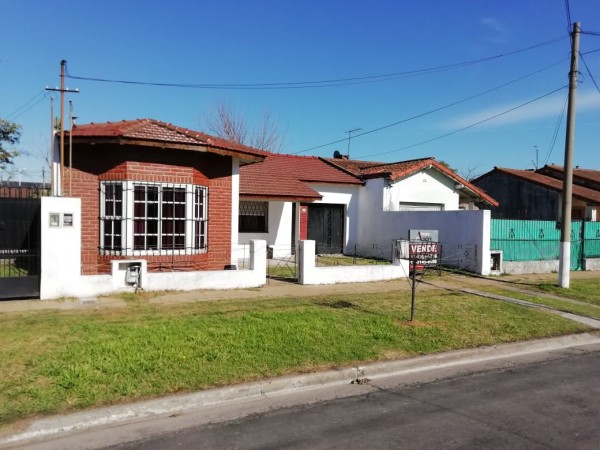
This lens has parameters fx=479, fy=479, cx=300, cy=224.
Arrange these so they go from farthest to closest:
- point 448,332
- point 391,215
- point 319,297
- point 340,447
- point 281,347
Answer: point 391,215
point 319,297
point 448,332
point 281,347
point 340,447

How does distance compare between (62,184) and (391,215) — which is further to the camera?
(391,215)

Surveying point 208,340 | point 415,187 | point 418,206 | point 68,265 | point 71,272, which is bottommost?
point 208,340

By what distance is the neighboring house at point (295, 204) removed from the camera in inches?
694

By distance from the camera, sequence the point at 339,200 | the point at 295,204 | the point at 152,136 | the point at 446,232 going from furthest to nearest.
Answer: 1. the point at 339,200
2. the point at 295,204
3. the point at 446,232
4. the point at 152,136

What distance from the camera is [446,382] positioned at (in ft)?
19.9

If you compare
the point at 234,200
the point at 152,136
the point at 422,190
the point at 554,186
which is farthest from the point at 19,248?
the point at 554,186

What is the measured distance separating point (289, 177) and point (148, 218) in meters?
8.83

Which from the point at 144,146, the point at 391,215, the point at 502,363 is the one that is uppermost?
the point at 144,146

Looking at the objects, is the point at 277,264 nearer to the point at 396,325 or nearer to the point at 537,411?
the point at 396,325

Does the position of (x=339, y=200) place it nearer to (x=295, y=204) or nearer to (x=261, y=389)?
(x=295, y=204)

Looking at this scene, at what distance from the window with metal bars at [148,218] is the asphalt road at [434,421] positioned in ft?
24.1

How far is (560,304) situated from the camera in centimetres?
1117

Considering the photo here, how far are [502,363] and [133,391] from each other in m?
5.12

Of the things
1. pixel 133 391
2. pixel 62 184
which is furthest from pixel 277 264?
pixel 133 391
